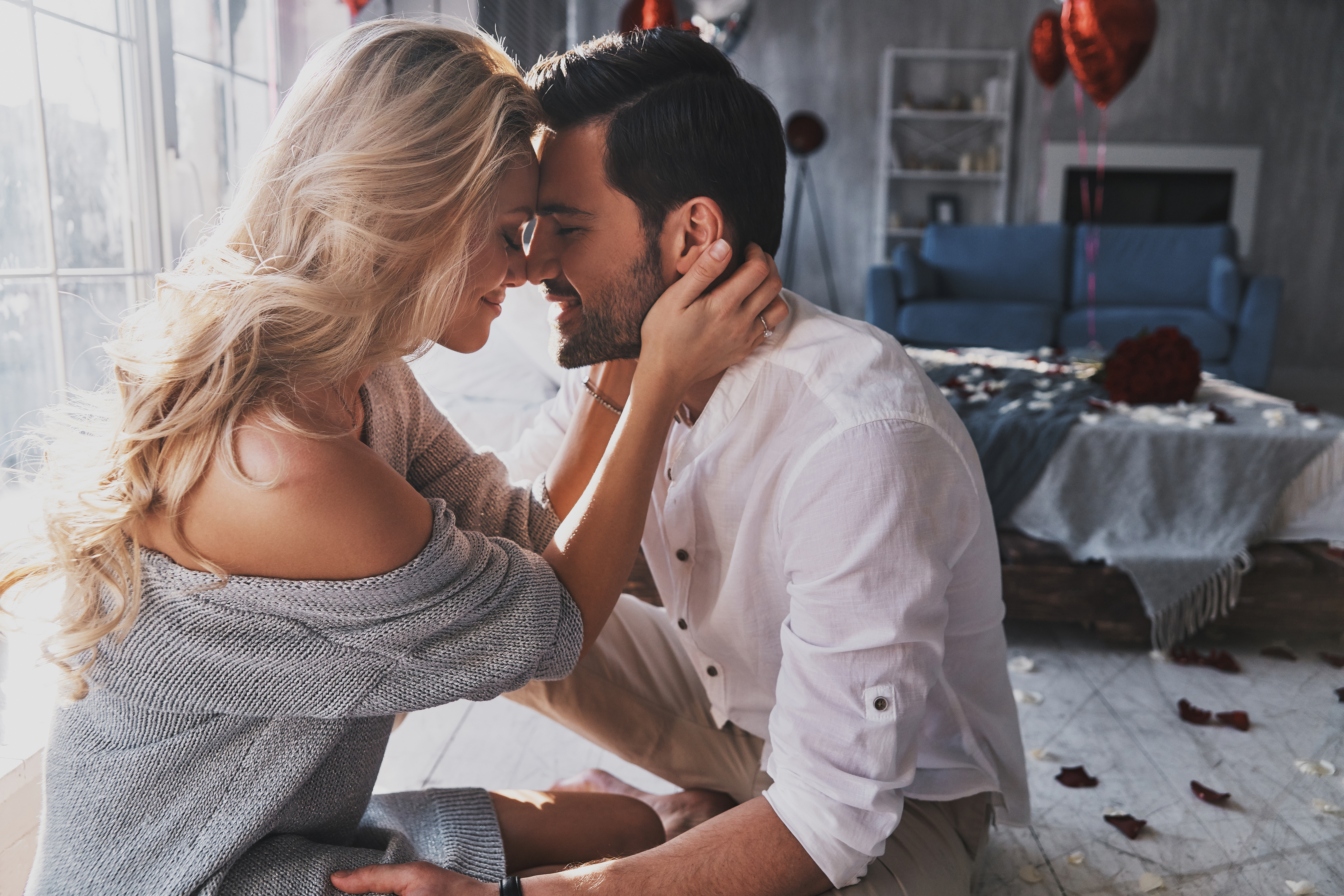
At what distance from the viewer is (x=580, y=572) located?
3.59 ft

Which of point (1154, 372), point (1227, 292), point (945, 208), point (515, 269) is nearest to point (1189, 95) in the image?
point (945, 208)

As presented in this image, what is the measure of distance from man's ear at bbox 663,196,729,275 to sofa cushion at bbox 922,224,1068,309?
5.59 m

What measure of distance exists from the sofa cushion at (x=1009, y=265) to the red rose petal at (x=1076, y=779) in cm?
501

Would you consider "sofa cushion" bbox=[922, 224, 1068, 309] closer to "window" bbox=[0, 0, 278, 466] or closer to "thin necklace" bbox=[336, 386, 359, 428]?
"window" bbox=[0, 0, 278, 466]

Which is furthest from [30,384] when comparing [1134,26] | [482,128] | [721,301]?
[1134,26]

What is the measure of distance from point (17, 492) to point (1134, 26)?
158 inches

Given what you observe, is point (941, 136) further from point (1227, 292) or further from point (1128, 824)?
point (1128, 824)

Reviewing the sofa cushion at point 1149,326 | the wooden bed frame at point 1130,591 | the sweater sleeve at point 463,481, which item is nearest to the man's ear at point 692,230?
the sweater sleeve at point 463,481

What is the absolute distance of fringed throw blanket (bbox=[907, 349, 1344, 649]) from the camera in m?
2.35

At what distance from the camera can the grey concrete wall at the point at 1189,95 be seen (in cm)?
728

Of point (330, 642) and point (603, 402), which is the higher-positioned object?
point (603, 402)

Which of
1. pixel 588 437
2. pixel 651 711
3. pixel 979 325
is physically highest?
pixel 588 437

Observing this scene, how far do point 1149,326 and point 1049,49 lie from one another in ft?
5.36

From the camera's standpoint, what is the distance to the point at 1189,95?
7.39 metres
